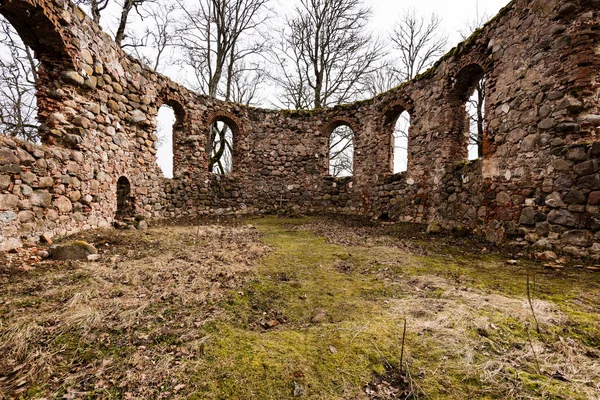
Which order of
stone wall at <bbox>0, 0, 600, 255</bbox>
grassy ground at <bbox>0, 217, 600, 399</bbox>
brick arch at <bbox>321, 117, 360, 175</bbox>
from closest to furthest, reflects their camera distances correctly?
grassy ground at <bbox>0, 217, 600, 399</bbox>, stone wall at <bbox>0, 0, 600, 255</bbox>, brick arch at <bbox>321, 117, 360, 175</bbox>

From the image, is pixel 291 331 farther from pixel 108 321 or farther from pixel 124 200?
pixel 124 200

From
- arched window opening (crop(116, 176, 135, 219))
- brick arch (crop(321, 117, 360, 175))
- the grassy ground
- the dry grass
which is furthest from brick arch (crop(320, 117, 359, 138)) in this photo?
the dry grass

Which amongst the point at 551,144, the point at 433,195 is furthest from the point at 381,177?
the point at 551,144

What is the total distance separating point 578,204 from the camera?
4223mm

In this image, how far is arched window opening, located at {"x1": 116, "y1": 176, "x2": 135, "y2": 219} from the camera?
7.28m

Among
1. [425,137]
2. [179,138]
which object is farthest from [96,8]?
[425,137]

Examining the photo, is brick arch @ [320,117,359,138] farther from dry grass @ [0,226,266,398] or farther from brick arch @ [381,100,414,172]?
dry grass @ [0,226,266,398]

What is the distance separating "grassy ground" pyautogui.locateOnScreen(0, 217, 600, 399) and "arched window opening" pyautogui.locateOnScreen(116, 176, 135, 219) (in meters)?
4.00

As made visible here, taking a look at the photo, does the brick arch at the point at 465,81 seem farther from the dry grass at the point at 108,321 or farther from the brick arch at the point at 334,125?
the dry grass at the point at 108,321

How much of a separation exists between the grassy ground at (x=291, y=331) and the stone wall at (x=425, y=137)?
1.44 meters

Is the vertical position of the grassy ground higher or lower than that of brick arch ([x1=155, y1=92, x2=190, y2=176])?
lower

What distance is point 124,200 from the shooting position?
7355 mm

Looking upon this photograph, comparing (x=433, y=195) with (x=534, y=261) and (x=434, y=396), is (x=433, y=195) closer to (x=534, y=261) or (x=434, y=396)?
(x=534, y=261)

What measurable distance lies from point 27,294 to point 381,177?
930 centimetres
